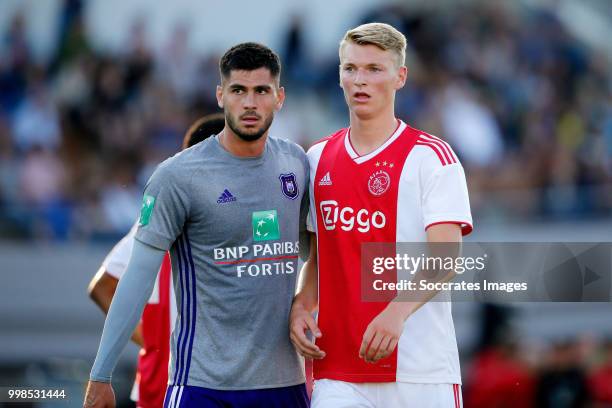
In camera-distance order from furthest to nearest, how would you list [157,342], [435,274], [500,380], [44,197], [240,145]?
[44,197] < [500,380] < [157,342] < [240,145] < [435,274]

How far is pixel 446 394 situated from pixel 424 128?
866 centimetres

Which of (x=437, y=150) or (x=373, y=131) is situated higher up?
(x=373, y=131)

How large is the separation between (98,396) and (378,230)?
1374 mm

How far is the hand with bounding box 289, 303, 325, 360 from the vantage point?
526 centimetres

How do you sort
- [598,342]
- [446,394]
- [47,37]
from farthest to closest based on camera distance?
[47,37] < [598,342] < [446,394]

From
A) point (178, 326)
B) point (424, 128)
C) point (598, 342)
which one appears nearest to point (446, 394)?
point (178, 326)

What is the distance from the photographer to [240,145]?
5.36 metres

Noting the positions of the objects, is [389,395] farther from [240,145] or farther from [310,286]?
[240,145]

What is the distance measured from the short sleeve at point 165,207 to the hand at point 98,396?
2.09 ft

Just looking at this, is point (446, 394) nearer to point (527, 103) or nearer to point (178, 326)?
point (178, 326)

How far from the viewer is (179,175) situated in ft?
17.3

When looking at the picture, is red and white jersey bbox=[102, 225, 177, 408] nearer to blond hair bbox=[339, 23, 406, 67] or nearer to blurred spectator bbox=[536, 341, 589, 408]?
blond hair bbox=[339, 23, 406, 67]

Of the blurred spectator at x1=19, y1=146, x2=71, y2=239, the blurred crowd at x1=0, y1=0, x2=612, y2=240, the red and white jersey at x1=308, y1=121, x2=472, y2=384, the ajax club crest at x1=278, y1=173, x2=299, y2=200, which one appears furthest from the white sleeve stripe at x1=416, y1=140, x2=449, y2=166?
the blurred spectator at x1=19, y1=146, x2=71, y2=239

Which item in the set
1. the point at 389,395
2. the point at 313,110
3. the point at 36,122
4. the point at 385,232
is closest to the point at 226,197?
the point at 385,232
